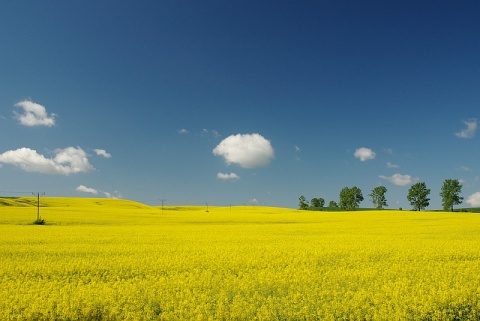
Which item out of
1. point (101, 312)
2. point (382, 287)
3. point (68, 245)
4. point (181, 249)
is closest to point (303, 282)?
point (382, 287)

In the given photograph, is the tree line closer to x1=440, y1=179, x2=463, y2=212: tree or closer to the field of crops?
x1=440, y1=179, x2=463, y2=212: tree

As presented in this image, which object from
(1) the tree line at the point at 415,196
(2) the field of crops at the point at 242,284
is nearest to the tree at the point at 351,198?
(1) the tree line at the point at 415,196

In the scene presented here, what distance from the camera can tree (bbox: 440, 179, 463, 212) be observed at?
99.3 metres

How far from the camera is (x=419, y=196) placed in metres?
105

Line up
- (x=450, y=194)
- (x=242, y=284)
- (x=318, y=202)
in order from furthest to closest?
(x=318, y=202) → (x=450, y=194) → (x=242, y=284)

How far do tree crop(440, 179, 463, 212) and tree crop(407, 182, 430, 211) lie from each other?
479 cm

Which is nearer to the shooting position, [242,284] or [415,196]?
[242,284]

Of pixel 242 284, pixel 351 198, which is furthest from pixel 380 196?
pixel 242 284

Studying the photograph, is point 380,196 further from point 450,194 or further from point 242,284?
point 242,284

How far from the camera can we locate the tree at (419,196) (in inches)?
4129

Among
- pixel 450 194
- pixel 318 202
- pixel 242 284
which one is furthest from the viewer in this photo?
pixel 318 202

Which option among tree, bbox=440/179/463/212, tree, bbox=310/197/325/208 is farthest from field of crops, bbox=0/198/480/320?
tree, bbox=310/197/325/208

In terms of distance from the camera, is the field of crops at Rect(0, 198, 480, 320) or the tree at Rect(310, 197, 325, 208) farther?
the tree at Rect(310, 197, 325, 208)

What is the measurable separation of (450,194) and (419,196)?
855 cm
